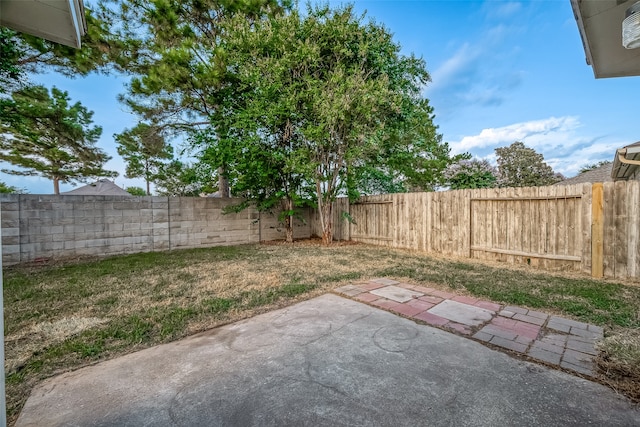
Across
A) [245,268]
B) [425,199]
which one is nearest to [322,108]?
[425,199]

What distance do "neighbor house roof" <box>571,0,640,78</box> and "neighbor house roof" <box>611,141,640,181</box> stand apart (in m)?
3.22

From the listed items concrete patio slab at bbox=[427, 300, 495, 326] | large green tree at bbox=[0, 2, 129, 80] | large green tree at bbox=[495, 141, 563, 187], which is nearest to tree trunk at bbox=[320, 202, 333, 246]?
concrete patio slab at bbox=[427, 300, 495, 326]

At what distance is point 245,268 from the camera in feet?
15.8

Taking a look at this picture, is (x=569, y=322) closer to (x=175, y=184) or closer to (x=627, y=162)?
(x=627, y=162)

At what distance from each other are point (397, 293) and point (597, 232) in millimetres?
3389

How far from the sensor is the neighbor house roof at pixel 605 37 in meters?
1.41

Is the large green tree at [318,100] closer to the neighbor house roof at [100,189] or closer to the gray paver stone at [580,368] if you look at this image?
the gray paver stone at [580,368]

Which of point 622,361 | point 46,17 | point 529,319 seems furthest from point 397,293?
point 46,17

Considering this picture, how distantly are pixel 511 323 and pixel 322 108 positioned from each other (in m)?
5.10

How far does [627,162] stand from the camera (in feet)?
13.4

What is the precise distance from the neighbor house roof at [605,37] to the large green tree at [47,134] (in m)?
9.61

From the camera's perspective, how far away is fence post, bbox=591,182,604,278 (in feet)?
13.4

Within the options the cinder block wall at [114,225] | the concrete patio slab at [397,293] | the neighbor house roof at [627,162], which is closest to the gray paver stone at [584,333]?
the concrete patio slab at [397,293]

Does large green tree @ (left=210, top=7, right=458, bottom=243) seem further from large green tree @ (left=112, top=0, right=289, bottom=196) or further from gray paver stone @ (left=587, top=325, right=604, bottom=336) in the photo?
gray paver stone @ (left=587, top=325, right=604, bottom=336)
